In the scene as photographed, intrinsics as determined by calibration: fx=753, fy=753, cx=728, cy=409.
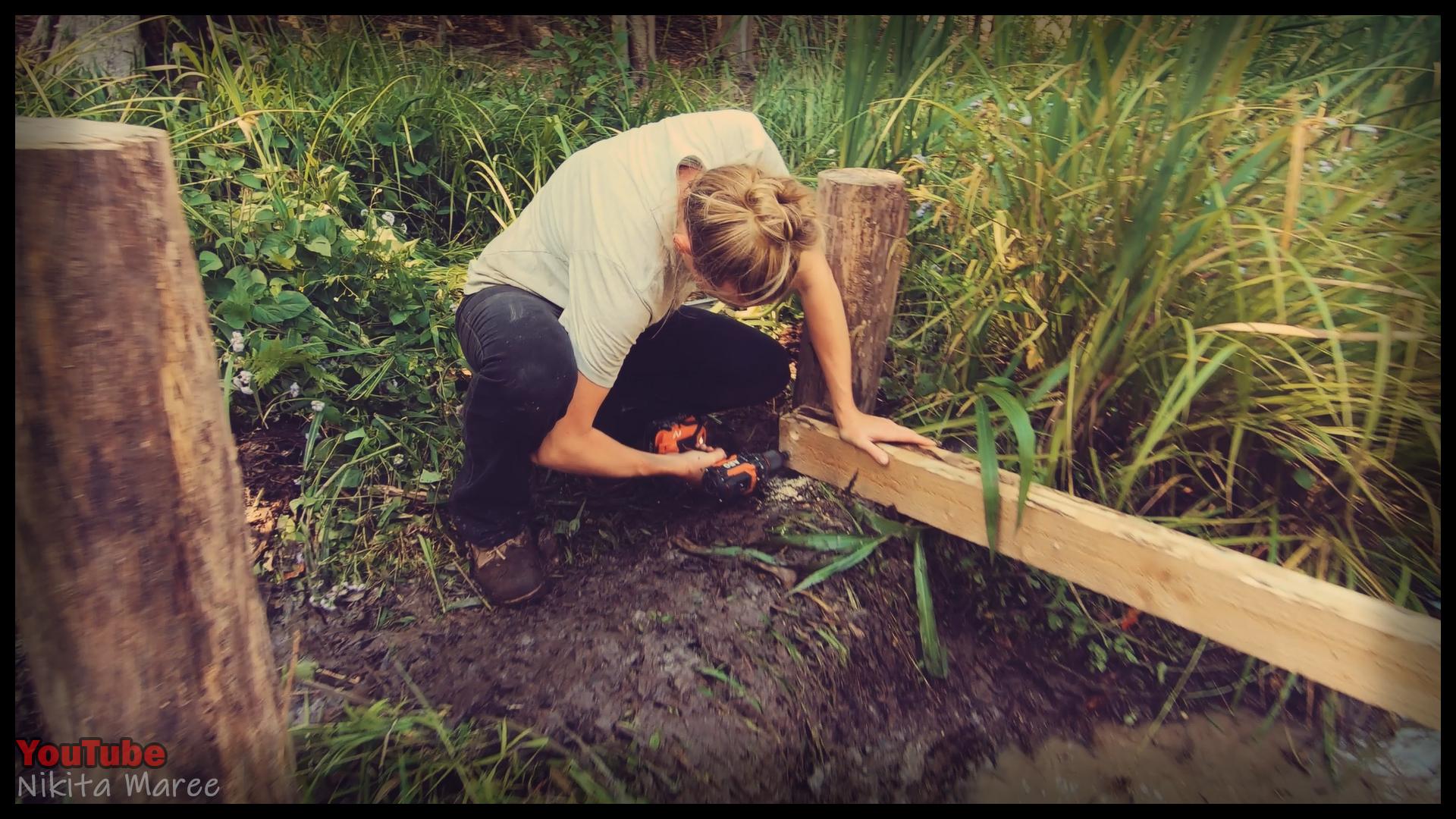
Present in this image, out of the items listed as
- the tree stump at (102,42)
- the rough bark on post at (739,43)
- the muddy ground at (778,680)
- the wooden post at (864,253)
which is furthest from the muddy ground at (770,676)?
the tree stump at (102,42)

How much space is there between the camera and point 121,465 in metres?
0.79

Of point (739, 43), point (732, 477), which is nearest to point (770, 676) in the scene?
point (732, 477)

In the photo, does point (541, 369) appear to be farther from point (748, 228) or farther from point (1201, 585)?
point (1201, 585)

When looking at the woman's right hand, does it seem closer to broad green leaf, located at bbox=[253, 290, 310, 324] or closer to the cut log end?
broad green leaf, located at bbox=[253, 290, 310, 324]

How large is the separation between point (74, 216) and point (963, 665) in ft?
5.32

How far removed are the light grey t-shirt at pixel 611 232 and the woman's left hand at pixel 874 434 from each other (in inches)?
19.6

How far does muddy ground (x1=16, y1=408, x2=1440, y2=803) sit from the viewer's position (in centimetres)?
133

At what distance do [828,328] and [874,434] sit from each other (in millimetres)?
257

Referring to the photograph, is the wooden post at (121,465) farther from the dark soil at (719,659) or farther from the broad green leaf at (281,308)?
the broad green leaf at (281,308)

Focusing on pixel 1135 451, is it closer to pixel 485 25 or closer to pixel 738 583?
pixel 738 583

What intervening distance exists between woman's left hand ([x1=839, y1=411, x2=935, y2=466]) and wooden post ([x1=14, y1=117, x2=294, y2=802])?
1142 millimetres

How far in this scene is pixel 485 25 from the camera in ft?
7.01
